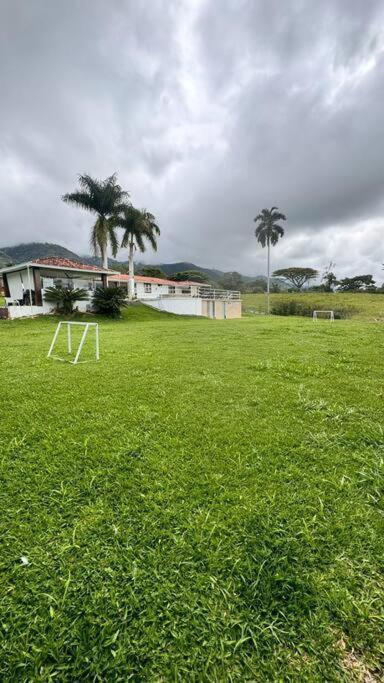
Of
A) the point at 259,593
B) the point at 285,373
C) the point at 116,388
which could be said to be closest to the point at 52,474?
the point at 259,593

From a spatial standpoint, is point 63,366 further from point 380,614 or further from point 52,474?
point 380,614

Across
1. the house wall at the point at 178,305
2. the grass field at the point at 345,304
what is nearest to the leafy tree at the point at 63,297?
the house wall at the point at 178,305

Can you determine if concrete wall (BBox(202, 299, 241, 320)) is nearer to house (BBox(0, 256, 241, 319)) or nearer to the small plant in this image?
house (BBox(0, 256, 241, 319))

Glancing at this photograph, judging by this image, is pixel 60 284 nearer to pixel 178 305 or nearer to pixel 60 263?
pixel 60 263

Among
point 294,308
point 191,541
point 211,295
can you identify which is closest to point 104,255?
point 211,295

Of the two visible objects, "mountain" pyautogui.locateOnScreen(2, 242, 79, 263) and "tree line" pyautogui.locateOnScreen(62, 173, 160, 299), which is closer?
"tree line" pyautogui.locateOnScreen(62, 173, 160, 299)

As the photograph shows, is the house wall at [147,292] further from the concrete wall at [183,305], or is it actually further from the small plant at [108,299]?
the small plant at [108,299]

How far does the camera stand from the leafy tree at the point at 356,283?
212ft

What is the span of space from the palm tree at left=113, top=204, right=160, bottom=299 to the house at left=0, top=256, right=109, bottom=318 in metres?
4.33

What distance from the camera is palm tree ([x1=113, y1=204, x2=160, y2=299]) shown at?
81.6 feet

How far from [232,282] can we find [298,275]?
1740cm

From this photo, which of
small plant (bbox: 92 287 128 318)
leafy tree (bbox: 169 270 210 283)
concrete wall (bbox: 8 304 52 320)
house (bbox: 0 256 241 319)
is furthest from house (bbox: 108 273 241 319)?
leafy tree (bbox: 169 270 210 283)

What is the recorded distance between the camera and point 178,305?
100ft

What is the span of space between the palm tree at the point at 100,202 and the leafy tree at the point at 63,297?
218 inches
